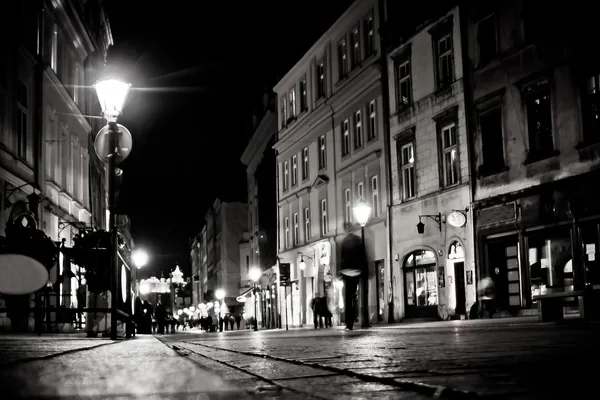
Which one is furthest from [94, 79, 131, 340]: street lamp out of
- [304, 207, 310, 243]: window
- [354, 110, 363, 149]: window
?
[304, 207, 310, 243]: window

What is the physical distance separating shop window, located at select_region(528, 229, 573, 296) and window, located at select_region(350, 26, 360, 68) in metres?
16.0

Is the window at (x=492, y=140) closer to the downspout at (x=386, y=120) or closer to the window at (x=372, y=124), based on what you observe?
the downspout at (x=386, y=120)

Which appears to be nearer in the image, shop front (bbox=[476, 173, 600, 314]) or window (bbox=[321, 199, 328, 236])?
shop front (bbox=[476, 173, 600, 314])

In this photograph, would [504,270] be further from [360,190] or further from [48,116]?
[48,116]

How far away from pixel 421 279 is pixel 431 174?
421 centimetres

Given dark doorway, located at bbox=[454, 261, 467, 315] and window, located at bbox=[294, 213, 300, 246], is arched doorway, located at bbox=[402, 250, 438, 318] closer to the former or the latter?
dark doorway, located at bbox=[454, 261, 467, 315]

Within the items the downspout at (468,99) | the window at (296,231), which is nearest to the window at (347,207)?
the window at (296,231)

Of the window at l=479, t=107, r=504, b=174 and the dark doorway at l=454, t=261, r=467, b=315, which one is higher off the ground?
the window at l=479, t=107, r=504, b=174

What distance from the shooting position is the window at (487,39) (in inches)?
1136

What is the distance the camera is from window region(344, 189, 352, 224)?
4147cm

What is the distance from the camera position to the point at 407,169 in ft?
115

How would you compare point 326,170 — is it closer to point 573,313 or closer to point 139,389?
point 573,313

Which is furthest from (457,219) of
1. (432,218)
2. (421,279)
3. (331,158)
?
(331,158)

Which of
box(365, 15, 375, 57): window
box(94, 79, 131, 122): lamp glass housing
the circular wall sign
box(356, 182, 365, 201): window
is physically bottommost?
the circular wall sign
